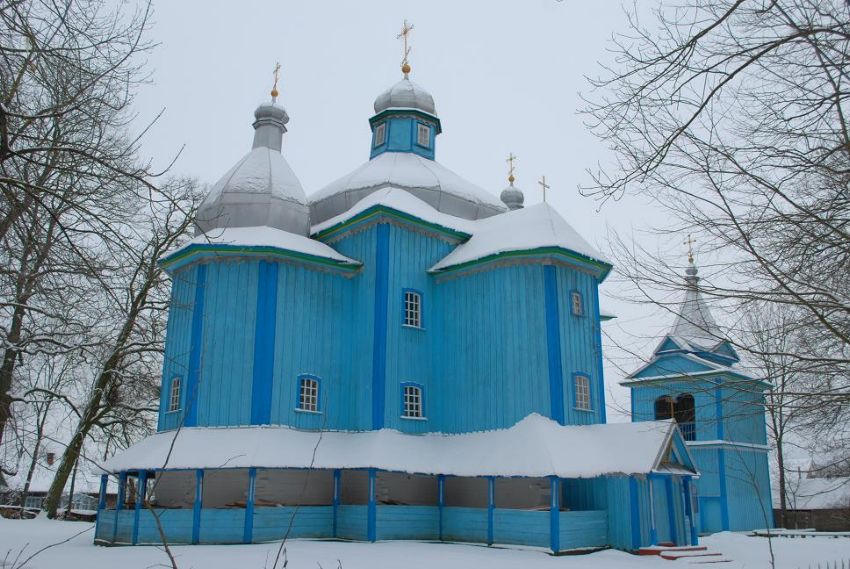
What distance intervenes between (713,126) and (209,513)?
13.7 meters

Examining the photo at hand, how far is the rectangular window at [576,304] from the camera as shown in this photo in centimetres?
1983

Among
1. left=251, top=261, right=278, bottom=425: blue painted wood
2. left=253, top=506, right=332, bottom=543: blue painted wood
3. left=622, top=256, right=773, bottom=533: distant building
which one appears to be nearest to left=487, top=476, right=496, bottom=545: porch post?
left=253, top=506, right=332, bottom=543: blue painted wood

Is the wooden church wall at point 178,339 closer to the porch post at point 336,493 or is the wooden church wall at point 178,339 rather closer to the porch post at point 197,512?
the porch post at point 197,512

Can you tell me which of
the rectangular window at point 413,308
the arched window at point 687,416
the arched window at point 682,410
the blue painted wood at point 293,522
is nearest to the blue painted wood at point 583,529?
the blue painted wood at point 293,522

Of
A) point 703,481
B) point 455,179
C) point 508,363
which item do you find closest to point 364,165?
point 455,179

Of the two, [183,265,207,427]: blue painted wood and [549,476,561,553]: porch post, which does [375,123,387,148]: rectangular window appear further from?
[549,476,561,553]: porch post

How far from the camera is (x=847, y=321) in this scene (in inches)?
328

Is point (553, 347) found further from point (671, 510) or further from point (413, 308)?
point (671, 510)

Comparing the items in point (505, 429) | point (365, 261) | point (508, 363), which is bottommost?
point (505, 429)

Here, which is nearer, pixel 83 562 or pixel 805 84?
pixel 805 84

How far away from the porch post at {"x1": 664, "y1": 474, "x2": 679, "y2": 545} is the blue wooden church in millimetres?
34

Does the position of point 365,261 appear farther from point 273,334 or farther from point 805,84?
point 805,84

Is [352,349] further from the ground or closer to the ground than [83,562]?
further from the ground

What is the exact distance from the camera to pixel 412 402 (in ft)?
64.1
